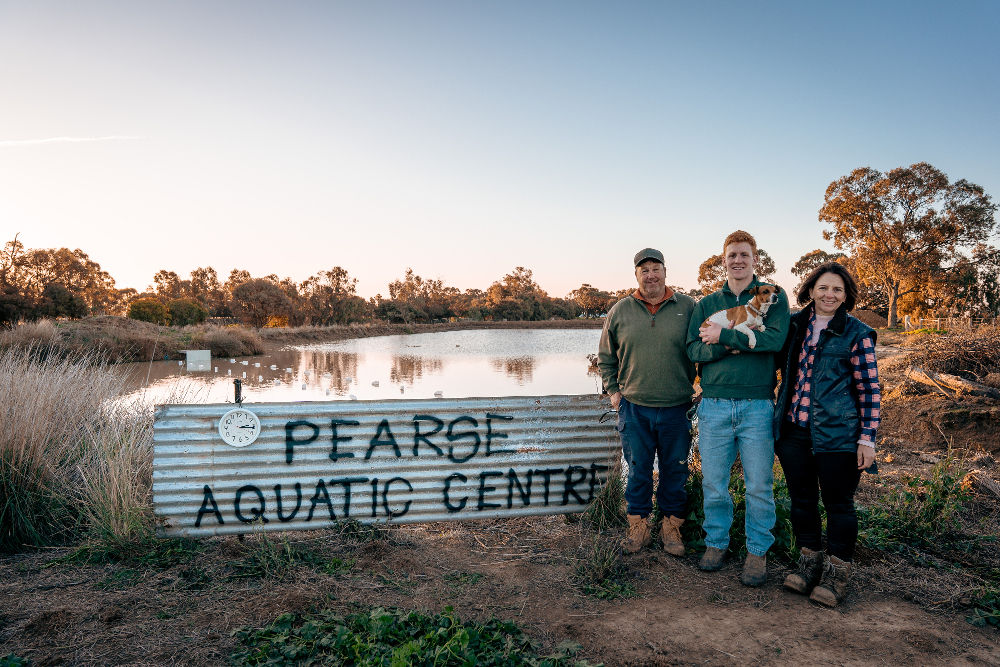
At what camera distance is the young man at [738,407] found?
3.58 metres

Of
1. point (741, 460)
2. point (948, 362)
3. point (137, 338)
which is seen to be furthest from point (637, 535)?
point (137, 338)

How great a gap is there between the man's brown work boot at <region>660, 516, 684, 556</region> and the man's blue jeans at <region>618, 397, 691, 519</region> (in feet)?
0.14

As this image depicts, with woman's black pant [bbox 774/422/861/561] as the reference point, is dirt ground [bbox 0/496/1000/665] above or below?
below

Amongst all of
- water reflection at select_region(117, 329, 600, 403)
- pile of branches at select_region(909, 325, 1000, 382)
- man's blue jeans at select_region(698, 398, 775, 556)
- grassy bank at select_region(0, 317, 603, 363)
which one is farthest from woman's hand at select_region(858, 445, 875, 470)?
grassy bank at select_region(0, 317, 603, 363)

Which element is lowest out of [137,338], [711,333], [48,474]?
[48,474]

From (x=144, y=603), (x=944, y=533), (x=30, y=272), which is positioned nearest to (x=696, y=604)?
(x=944, y=533)

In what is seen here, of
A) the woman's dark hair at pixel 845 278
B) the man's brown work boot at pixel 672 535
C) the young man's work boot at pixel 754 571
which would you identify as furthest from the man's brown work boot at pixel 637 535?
the woman's dark hair at pixel 845 278

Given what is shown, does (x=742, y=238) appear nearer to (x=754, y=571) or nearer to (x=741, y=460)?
(x=741, y=460)

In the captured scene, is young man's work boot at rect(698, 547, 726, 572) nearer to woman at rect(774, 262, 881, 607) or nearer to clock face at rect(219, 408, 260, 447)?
woman at rect(774, 262, 881, 607)

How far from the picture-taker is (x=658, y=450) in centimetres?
407

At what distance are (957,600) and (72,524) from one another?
5921 mm

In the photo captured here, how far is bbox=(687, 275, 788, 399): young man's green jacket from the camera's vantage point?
3535 millimetres

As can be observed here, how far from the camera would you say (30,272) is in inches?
1554

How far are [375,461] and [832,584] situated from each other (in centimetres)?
301
